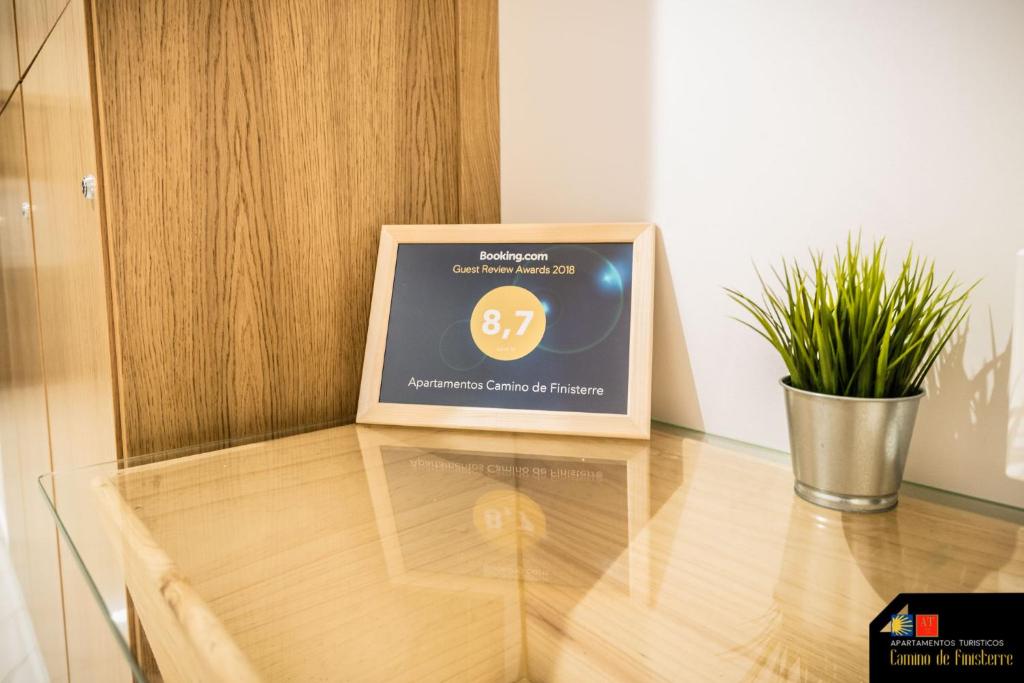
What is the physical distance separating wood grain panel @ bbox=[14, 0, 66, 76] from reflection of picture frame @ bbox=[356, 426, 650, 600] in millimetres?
708

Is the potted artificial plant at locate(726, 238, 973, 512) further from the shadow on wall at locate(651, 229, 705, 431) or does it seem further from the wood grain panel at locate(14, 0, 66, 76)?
the wood grain panel at locate(14, 0, 66, 76)

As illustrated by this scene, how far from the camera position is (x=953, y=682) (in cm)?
42

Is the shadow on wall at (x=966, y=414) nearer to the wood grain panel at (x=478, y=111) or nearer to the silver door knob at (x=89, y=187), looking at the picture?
the wood grain panel at (x=478, y=111)

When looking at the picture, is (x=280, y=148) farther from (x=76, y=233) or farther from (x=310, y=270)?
(x=76, y=233)

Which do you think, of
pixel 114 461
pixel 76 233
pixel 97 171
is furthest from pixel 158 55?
pixel 114 461

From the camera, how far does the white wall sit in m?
0.61

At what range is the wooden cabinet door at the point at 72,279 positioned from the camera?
80cm

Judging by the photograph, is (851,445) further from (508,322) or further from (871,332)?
(508,322)

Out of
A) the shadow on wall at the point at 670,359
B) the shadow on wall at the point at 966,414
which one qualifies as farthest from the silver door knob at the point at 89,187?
the shadow on wall at the point at 966,414

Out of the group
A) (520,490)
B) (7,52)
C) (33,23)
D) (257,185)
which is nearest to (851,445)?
(520,490)

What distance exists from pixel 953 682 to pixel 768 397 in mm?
409

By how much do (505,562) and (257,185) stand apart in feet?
2.03

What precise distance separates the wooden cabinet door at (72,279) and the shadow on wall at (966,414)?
802 mm

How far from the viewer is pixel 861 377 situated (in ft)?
1.93
